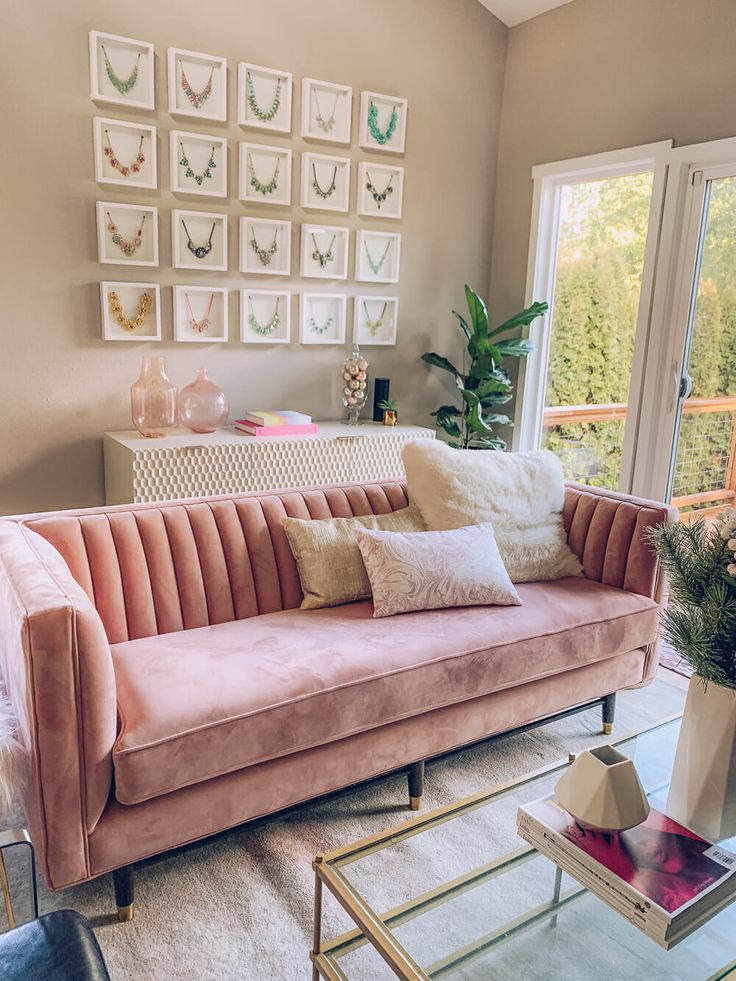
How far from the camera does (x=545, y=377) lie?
4.20 meters

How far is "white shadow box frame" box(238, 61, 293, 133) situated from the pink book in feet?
4.36

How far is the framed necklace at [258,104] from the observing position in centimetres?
343

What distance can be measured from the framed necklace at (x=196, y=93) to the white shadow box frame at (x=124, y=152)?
0.22 m

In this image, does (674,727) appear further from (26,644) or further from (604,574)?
(26,644)

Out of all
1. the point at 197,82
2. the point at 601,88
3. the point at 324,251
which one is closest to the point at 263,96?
the point at 197,82

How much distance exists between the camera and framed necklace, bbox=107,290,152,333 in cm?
328

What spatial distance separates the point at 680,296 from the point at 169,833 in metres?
2.95

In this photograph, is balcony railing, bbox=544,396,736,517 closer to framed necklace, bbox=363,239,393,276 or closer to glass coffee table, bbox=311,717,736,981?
framed necklace, bbox=363,239,393,276

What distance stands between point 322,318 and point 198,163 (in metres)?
0.90

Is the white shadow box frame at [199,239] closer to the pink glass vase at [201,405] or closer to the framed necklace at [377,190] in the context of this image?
the pink glass vase at [201,405]

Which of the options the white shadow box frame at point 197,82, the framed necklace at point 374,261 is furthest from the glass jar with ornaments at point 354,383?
the white shadow box frame at point 197,82

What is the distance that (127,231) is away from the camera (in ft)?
10.7

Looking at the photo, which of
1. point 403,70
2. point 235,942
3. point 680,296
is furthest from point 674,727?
point 403,70

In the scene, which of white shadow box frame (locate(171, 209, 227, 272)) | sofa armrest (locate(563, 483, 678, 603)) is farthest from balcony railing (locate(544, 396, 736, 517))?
white shadow box frame (locate(171, 209, 227, 272))
